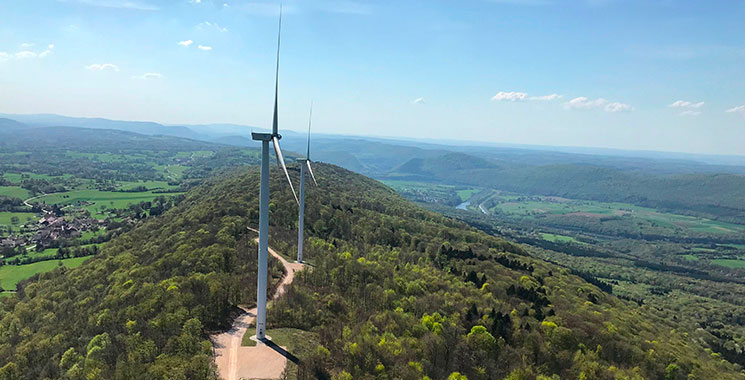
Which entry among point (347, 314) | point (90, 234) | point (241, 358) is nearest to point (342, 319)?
point (347, 314)

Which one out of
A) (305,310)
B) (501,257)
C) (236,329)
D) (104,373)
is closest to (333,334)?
(305,310)

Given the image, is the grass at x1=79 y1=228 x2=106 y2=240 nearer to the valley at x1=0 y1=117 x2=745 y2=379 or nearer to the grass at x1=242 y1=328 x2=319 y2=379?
the valley at x1=0 y1=117 x2=745 y2=379

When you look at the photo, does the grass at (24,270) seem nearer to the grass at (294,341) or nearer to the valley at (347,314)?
the valley at (347,314)

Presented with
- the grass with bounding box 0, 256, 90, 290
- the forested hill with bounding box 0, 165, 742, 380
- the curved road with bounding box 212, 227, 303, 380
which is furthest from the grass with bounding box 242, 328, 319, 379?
the grass with bounding box 0, 256, 90, 290

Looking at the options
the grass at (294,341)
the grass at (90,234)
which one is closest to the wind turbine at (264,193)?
the grass at (294,341)

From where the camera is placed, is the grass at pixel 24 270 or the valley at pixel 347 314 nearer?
the valley at pixel 347 314

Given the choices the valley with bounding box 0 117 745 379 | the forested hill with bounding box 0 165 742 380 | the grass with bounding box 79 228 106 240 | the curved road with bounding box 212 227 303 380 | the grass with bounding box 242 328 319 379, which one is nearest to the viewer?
the curved road with bounding box 212 227 303 380
